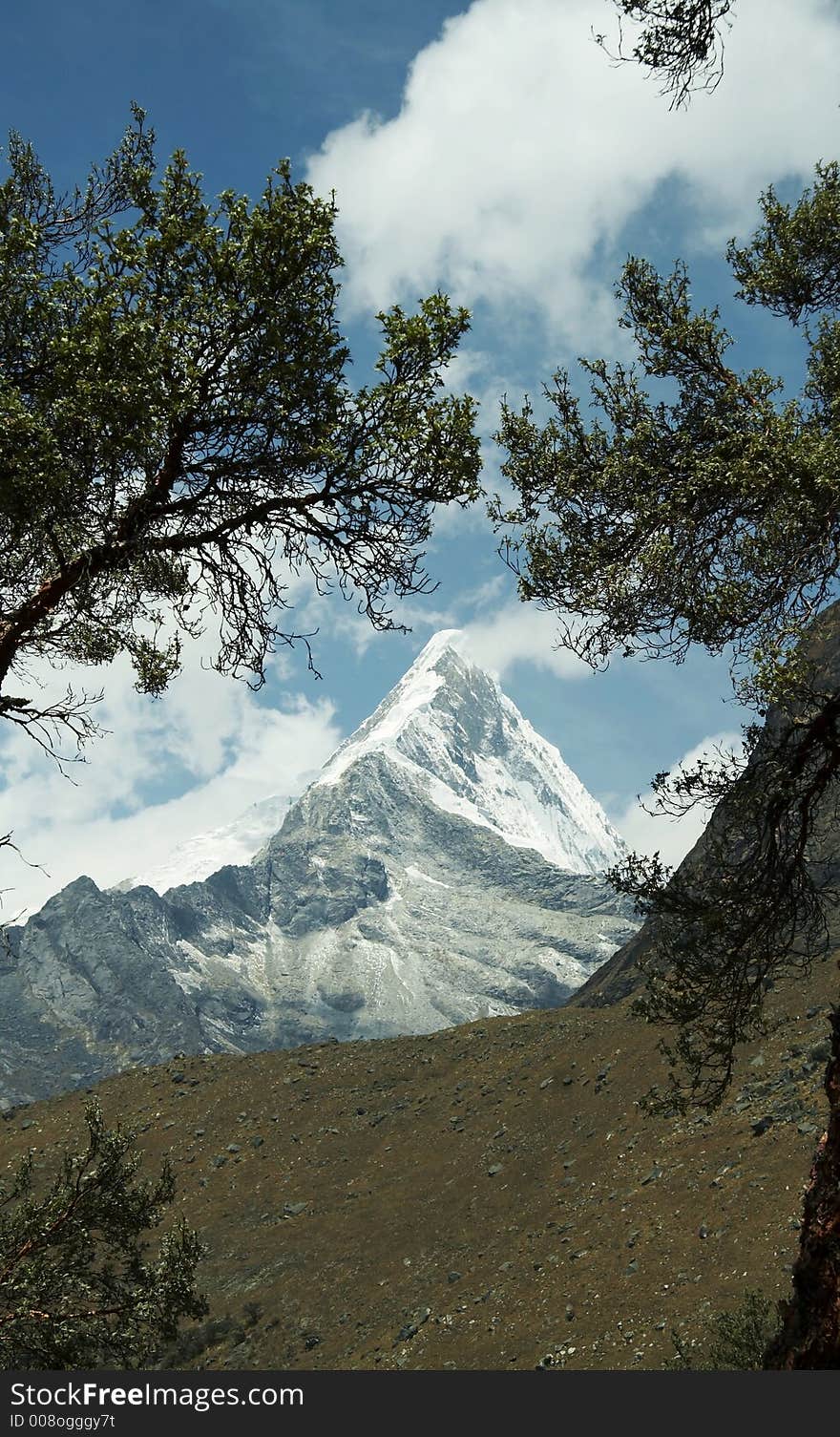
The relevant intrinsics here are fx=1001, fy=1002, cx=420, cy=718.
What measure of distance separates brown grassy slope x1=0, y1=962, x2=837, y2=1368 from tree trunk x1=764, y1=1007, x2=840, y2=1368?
12.4 metres

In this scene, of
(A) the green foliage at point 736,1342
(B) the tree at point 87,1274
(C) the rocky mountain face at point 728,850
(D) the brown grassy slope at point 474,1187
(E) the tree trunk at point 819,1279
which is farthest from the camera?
(D) the brown grassy slope at point 474,1187

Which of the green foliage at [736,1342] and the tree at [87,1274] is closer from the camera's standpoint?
the tree at [87,1274]

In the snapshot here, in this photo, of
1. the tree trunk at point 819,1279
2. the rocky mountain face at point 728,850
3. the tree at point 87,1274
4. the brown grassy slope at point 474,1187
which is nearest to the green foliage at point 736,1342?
the brown grassy slope at point 474,1187

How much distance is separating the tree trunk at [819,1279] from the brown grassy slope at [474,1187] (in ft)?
40.6

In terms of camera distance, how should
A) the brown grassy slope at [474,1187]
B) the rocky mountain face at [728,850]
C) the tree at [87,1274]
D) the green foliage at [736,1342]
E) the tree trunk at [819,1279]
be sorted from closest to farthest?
the tree trunk at [819,1279] < the tree at [87,1274] < the rocky mountain face at [728,850] < the green foliage at [736,1342] < the brown grassy slope at [474,1187]

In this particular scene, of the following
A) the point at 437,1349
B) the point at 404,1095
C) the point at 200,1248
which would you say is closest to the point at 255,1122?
the point at 404,1095

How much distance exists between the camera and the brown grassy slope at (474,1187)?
3200cm

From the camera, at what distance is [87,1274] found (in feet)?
39.8

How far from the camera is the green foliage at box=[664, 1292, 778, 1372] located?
2272cm

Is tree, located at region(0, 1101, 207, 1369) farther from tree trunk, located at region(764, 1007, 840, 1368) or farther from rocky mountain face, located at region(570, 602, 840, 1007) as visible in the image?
rocky mountain face, located at region(570, 602, 840, 1007)

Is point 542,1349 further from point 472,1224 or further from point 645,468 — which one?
point 645,468

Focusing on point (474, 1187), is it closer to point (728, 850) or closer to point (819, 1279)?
point (728, 850)

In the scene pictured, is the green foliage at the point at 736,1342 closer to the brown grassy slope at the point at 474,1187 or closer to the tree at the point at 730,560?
the brown grassy slope at the point at 474,1187

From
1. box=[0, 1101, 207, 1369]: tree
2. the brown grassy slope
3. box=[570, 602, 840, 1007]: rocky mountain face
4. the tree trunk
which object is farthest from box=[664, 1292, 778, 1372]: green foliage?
box=[0, 1101, 207, 1369]: tree
